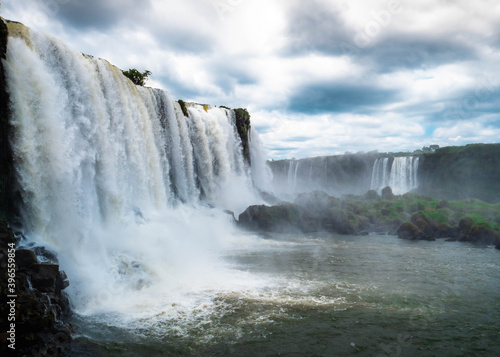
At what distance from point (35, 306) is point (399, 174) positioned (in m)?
43.9

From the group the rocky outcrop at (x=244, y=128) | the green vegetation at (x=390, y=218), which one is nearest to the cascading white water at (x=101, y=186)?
the green vegetation at (x=390, y=218)

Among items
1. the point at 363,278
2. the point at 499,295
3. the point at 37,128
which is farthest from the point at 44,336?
the point at 499,295

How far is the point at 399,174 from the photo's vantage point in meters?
44.3

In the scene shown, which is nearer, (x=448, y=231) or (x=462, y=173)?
(x=448, y=231)

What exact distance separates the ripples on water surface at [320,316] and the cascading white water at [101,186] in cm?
102

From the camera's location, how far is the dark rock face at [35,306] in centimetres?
666

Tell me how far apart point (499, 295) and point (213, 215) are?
16.3 meters

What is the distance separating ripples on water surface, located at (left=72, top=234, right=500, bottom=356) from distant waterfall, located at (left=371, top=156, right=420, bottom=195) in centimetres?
3183

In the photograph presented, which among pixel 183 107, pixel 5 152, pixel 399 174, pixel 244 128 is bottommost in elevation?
pixel 399 174

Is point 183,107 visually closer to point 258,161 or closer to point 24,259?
point 258,161

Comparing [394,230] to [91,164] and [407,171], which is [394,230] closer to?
[91,164]

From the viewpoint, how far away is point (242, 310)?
8.95m

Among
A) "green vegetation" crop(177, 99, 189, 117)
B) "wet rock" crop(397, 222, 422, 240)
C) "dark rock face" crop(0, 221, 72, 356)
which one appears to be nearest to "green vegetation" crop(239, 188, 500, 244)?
"wet rock" crop(397, 222, 422, 240)

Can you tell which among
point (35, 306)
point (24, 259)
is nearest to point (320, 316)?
point (35, 306)
